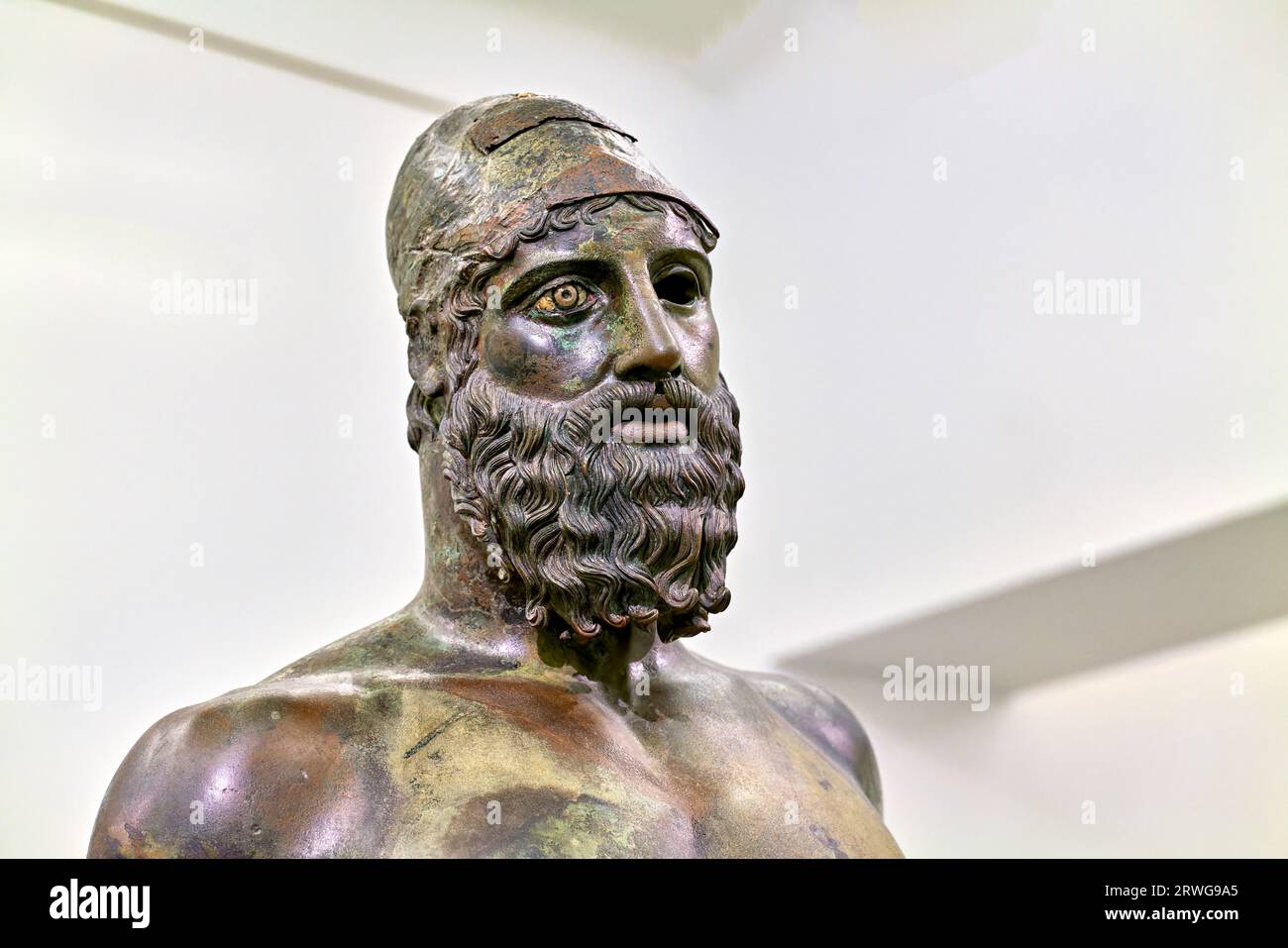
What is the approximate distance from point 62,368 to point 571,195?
77.9 inches

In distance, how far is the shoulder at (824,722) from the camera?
418 cm

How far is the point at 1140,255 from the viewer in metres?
5.50

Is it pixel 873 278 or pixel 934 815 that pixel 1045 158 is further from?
pixel 934 815

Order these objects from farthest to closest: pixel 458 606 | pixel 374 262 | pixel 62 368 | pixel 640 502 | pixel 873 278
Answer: pixel 873 278
pixel 374 262
pixel 62 368
pixel 458 606
pixel 640 502

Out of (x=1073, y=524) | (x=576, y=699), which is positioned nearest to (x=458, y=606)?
(x=576, y=699)

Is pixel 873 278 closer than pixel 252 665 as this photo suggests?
No

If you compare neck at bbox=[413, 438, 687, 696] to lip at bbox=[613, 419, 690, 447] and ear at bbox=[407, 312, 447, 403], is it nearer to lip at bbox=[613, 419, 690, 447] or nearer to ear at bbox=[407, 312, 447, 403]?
ear at bbox=[407, 312, 447, 403]

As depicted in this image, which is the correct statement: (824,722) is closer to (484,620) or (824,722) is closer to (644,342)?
(484,620)

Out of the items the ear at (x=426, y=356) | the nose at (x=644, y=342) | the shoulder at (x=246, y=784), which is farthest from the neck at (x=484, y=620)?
the nose at (x=644, y=342)

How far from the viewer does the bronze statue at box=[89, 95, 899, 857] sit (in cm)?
324

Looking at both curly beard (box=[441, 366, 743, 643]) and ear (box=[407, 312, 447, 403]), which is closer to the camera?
curly beard (box=[441, 366, 743, 643])

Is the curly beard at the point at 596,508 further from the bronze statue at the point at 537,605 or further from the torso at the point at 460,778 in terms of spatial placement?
the torso at the point at 460,778

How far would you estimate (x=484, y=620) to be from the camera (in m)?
3.63

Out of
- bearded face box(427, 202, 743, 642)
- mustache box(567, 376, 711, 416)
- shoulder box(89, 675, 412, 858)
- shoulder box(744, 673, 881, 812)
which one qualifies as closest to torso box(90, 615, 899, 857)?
shoulder box(89, 675, 412, 858)
